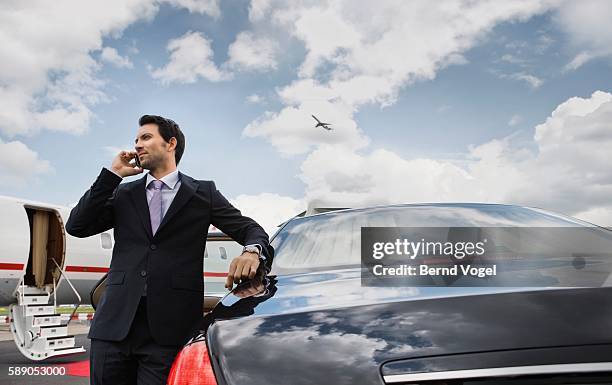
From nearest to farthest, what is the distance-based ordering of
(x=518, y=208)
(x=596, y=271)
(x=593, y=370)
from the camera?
(x=593, y=370) < (x=596, y=271) < (x=518, y=208)

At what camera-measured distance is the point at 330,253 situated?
9.14 feet

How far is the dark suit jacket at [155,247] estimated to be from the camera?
7.79 ft

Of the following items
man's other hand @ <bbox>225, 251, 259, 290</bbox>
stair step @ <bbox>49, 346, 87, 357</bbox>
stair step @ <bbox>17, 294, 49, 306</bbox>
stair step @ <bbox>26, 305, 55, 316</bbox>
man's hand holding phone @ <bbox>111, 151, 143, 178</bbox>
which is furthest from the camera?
stair step @ <bbox>17, 294, 49, 306</bbox>

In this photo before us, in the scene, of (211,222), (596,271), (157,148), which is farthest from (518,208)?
(157,148)

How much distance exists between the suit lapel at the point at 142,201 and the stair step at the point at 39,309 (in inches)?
375

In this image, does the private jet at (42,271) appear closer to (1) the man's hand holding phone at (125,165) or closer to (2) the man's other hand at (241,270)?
(1) the man's hand holding phone at (125,165)

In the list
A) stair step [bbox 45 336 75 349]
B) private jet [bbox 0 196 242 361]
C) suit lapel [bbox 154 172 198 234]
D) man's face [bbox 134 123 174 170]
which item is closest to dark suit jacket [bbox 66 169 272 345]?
suit lapel [bbox 154 172 198 234]

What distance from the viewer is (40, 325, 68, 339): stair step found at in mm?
10406

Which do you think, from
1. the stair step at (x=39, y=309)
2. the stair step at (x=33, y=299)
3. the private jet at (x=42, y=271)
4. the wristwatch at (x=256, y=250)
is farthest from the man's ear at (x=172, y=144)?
the stair step at (x=33, y=299)

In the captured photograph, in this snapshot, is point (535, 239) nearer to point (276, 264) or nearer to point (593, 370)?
point (276, 264)

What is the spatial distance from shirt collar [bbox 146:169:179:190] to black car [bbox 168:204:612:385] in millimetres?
1107

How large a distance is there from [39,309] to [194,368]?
428 inches

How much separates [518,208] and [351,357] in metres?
2.29

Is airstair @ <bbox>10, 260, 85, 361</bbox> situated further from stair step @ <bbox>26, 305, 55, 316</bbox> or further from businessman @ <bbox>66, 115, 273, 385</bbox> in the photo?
businessman @ <bbox>66, 115, 273, 385</bbox>
